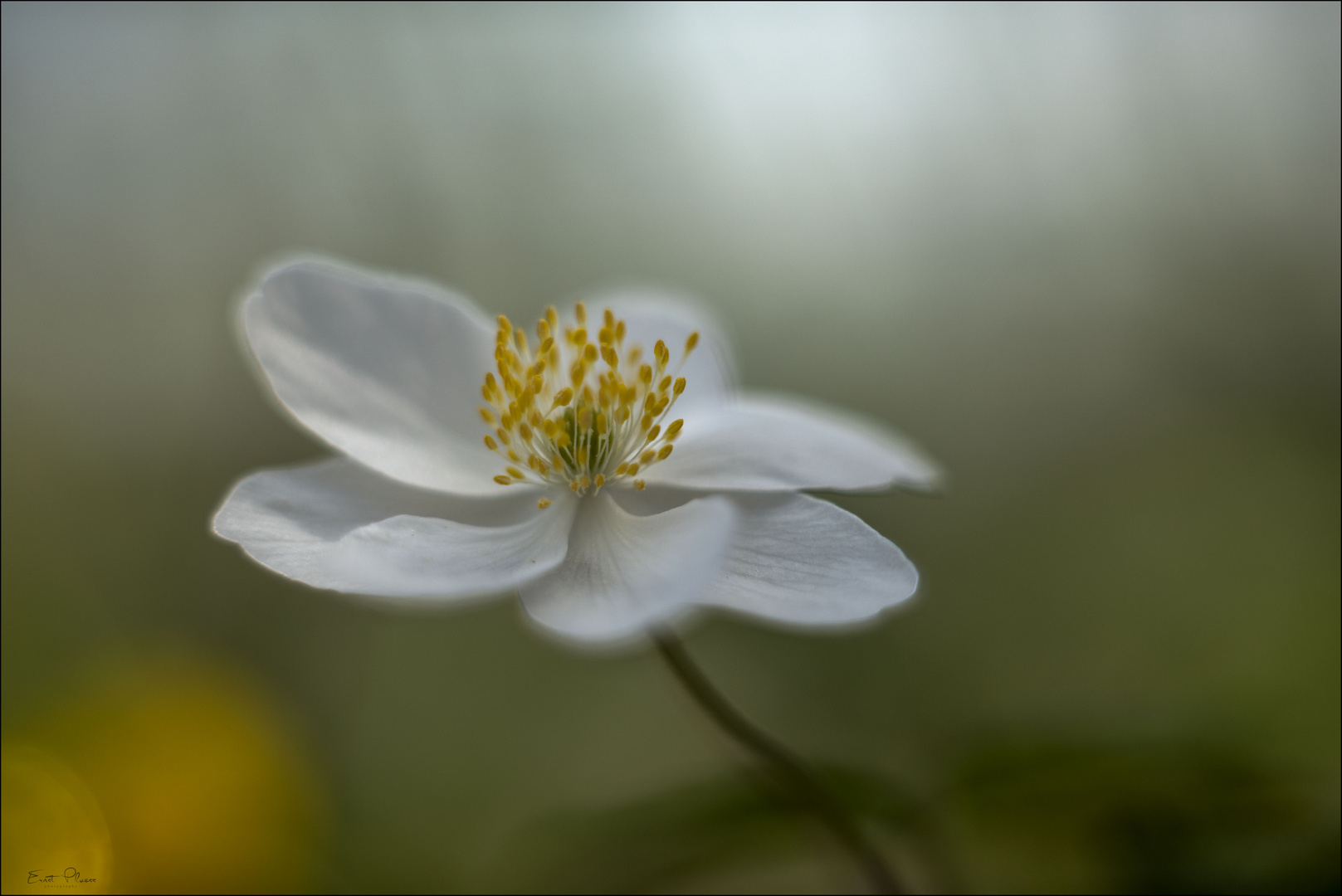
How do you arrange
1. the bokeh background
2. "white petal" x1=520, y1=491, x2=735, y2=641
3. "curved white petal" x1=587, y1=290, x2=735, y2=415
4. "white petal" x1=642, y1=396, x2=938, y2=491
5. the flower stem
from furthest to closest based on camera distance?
1. the bokeh background
2. "curved white petal" x1=587, y1=290, x2=735, y2=415
3. "white petal" x1=642, y1=396, x2=938, y2=491
4. the flower stem
5. "white petal" x1=520, y1=491, x2=735, y2=641

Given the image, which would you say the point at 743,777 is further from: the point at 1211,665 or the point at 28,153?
the point at 28,153

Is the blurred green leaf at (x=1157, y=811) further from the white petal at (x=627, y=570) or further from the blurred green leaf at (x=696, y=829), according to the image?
the white petal at (x=627, y=570)

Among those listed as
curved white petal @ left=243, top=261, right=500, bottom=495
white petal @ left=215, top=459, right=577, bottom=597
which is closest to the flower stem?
white petal @ left=215, top=459, right=577, bottom=597

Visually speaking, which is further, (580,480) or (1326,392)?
(1326,392)

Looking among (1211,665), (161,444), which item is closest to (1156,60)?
(1211,665)
